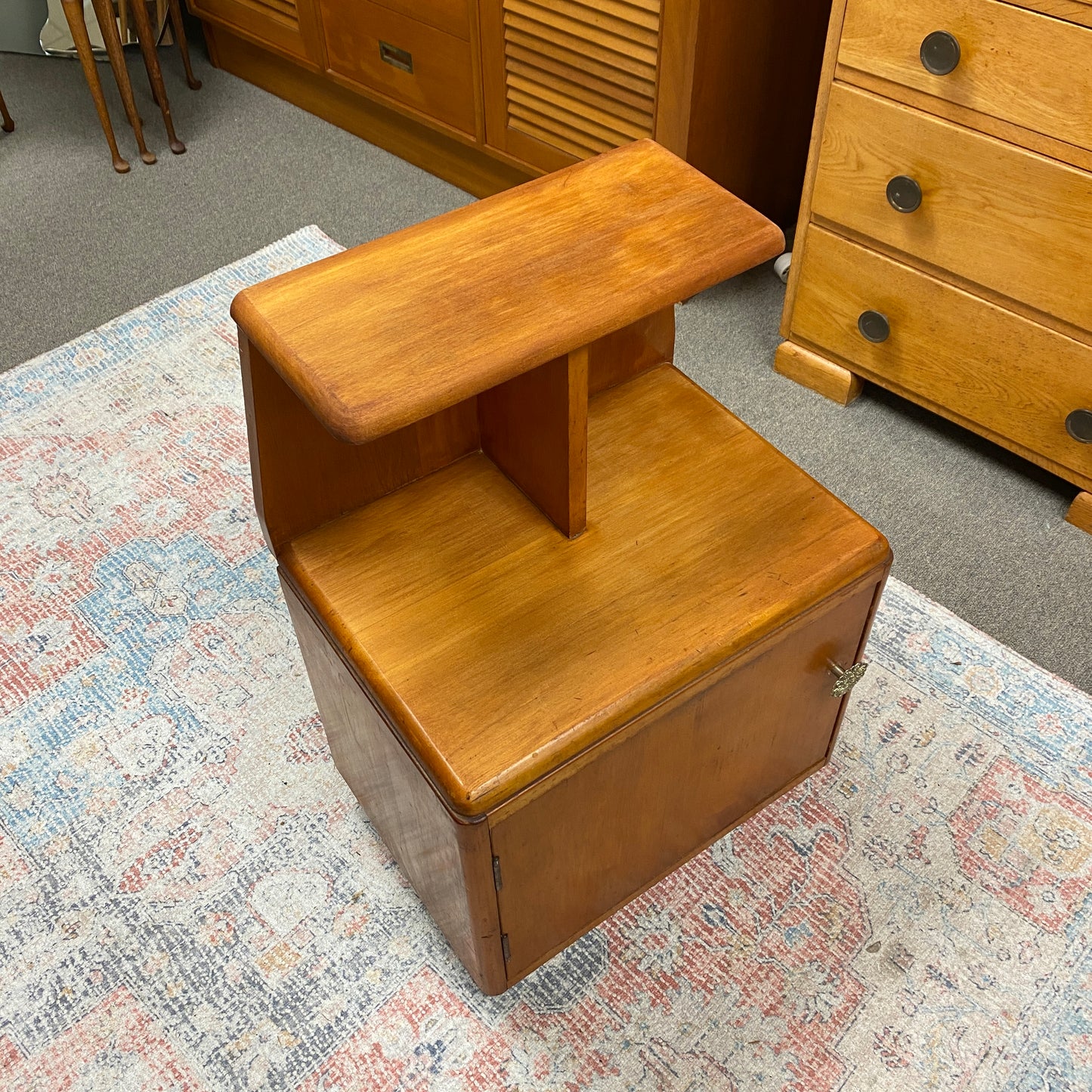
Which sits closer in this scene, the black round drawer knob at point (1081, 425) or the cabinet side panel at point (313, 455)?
the cabinet side panel at point (313, 455)

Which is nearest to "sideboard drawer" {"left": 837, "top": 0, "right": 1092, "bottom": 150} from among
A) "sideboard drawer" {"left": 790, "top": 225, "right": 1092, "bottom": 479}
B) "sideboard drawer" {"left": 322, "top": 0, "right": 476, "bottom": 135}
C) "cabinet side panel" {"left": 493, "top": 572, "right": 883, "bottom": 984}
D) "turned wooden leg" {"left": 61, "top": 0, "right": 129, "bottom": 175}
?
"sideboard drawer" {"left": 790, "top": 225, "right": 1092, "bottom": 479}

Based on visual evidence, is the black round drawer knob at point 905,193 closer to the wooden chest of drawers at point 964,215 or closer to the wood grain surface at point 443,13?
the wooden chest of drawers at point 964,215

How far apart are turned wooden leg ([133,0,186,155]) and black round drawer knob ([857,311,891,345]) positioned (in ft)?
5.72

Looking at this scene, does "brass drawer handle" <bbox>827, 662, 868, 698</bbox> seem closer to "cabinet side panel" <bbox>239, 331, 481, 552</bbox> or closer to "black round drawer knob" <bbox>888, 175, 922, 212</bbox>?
"cabinet side panel" <bbox>239, 331, 481, 552</bbox>

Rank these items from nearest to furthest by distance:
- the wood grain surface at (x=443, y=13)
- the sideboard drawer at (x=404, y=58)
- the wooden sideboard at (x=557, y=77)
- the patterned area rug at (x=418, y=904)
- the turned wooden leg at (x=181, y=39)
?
the patterned area rug at (x=418, y=904), the wooden sideboard at (x=557, y=77), the wood grain surface at (x=443, y=13), the sideboard drawer at (x=404, y=58), the turned wooden leg at (x=181, y=39)

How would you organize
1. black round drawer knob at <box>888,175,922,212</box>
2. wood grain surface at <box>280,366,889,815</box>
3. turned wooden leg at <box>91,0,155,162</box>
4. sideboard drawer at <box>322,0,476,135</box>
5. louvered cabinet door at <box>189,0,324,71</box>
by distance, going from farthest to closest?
louvered cabinet door at <box>189,0,324,71</box>, turned wooden leg at <box>91,0,155,162</box>, sideboard drawer at <box>322,0,476,135</box>, black round drawer knob at <box>888,175,922,212</box>, wood grain surface at <box>280,366,889,815</box>

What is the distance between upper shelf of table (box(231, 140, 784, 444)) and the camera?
812 millimetres

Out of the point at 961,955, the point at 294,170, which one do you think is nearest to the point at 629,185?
the point at 961,955

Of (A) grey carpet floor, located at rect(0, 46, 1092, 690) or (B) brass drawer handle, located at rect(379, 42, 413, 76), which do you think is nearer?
(A) grey carpet floor, located at rect(0, 46, 1092, 690)

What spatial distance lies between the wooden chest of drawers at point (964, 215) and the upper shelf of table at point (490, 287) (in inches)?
25.4

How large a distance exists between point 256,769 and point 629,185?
894 millimetres

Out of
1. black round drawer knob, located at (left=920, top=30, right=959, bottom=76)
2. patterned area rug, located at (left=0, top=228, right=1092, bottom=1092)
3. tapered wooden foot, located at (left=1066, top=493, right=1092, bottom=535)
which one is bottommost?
patterned area rug, located at (left=0, top=228, right=1092, bottom=1092)

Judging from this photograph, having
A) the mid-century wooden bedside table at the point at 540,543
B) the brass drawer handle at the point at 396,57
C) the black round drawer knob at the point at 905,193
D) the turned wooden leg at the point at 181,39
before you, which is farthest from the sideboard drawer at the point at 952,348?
the turned wooden leg at the point at 181,39

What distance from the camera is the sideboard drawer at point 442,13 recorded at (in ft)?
6.88
